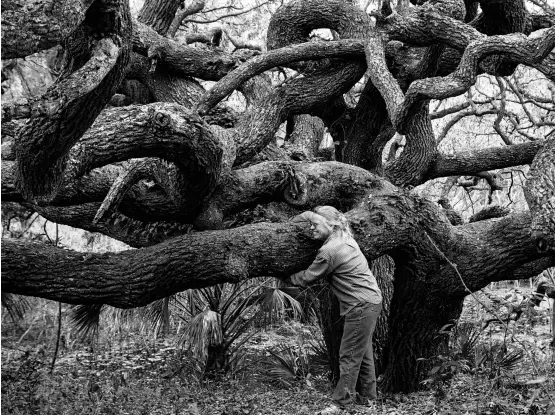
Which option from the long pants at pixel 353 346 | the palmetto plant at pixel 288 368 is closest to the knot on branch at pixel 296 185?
the long pants at pixel 353 346

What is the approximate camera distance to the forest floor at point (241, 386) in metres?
5.63

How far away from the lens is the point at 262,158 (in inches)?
309

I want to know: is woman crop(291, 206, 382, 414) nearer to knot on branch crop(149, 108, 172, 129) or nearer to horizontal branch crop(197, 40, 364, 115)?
knot on branch crop(149, 108, 172, 129)

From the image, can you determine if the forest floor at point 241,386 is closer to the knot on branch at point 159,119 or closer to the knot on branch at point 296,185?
the knot on branch at point 296,185

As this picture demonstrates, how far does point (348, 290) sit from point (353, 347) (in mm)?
468

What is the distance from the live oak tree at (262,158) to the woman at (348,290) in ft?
0.54

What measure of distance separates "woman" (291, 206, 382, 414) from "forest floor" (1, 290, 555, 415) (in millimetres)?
243

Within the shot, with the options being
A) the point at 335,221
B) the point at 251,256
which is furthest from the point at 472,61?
the point at 251,256

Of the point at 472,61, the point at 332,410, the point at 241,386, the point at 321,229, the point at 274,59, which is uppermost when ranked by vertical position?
the point at 472,61

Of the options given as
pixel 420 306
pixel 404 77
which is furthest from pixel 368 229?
pixel 404 77

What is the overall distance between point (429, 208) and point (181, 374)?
3545mm

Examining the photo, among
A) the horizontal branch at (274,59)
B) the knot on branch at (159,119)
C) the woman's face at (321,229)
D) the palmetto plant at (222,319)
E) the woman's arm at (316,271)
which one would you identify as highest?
the knot on branch at (159,119)

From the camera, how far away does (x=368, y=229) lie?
5.96 metres

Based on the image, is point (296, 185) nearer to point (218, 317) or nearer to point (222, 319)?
point (218, 317)
